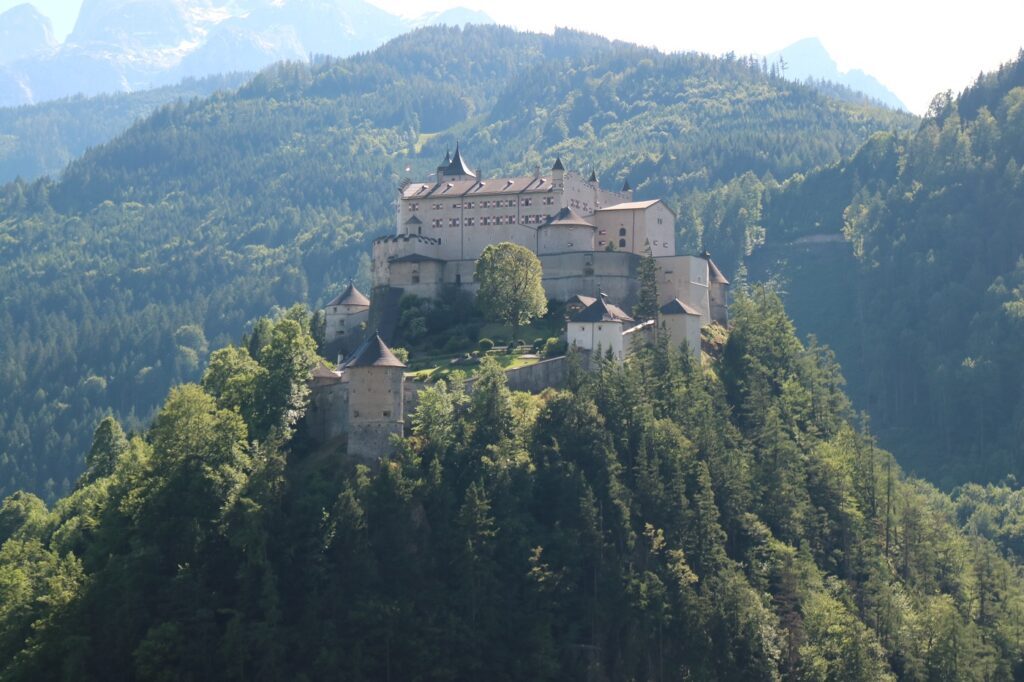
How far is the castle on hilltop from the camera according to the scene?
107 m

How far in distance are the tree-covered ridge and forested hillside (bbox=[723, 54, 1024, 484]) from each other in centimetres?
5414

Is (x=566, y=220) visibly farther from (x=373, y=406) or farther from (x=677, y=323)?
(x=373, y=406)

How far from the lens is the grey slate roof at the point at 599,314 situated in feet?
328

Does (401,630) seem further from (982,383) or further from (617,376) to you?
(982,383)

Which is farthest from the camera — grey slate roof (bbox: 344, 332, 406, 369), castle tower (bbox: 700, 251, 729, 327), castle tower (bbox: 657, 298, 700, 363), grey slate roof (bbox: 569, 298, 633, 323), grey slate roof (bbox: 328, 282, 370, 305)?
castle tower (bbox: 700, 251, 729, 327)

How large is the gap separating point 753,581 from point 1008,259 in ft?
323

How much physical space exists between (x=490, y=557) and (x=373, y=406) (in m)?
11.4

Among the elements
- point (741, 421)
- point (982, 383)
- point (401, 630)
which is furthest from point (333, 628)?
point (982, 383)

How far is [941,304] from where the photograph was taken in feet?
561

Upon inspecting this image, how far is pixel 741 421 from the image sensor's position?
10581cm

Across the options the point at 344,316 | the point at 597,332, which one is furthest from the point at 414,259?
the point at 597,332

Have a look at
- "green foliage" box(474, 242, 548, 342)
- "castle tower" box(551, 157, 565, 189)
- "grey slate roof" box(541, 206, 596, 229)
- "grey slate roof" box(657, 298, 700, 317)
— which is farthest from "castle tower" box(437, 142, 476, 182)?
"grey slate roof" box(657, 298, 700, 317)

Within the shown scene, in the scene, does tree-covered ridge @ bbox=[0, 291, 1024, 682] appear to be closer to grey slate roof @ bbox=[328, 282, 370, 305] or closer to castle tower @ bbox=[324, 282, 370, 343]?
castle tower @ bbox=[324, 282, 370, 343]

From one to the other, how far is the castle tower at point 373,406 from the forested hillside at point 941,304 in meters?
76.5
